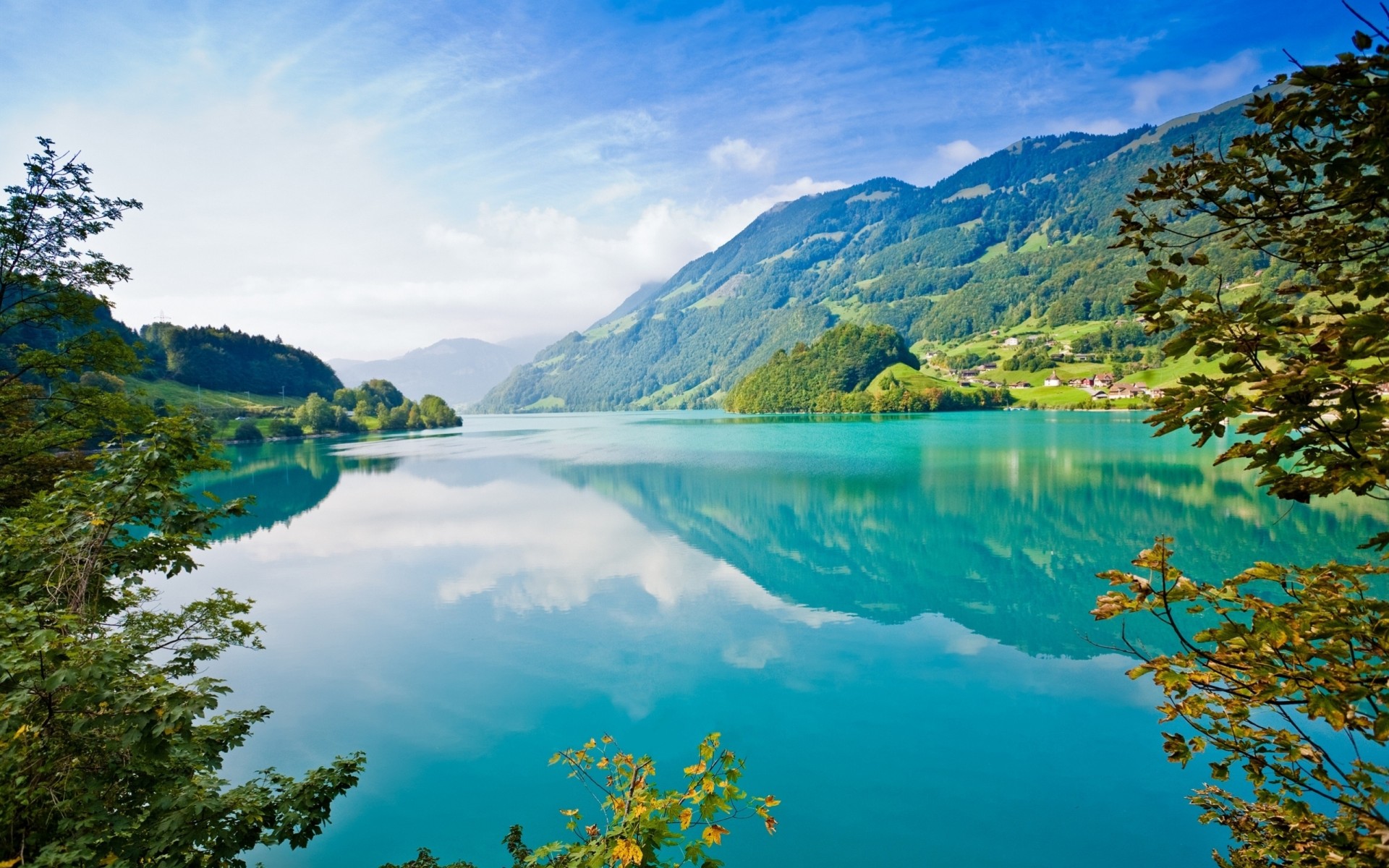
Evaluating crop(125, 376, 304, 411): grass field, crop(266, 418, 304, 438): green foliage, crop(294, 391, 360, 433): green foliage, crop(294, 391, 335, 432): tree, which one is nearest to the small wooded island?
crop(294, 391, 360, 433): green foliage

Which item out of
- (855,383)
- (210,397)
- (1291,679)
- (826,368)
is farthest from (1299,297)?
(210,397)

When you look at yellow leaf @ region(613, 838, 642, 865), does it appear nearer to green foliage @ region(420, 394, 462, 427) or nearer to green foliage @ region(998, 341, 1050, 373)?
A: green foliage @ region(420, 394, 462, 427)

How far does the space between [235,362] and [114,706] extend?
18040 centimetres

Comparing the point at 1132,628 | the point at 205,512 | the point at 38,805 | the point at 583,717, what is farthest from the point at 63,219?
the point at 1132,628

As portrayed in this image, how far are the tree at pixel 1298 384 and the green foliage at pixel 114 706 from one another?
641 centimetres

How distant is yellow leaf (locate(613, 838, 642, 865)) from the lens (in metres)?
3.94

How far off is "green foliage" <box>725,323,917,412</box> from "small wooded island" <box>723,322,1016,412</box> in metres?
0.17

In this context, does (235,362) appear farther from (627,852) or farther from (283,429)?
(627,852)

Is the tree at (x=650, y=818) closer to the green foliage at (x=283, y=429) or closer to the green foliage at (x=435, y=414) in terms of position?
the green foliage at (x=283, y=429)

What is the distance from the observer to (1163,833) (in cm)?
821

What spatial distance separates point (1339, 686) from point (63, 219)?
1695 centimetres

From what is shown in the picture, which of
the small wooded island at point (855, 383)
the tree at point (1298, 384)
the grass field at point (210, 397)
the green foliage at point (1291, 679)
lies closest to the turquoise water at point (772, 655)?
the green foliage at point (1291, 679)

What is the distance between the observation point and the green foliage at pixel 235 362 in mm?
136125

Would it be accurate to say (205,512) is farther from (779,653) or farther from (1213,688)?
(779,653)
